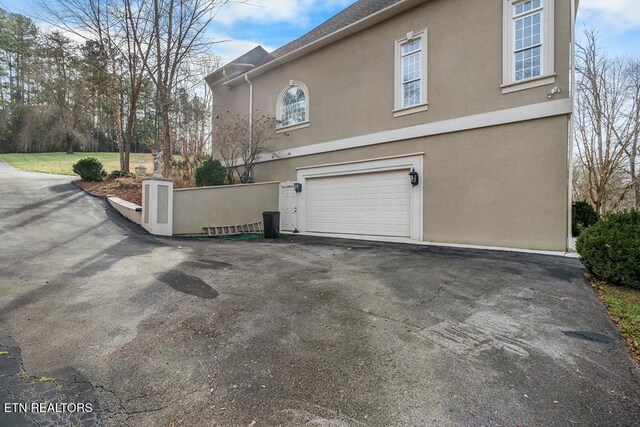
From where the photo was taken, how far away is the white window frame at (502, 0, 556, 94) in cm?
718

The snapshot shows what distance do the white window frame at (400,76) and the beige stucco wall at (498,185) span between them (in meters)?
0.91

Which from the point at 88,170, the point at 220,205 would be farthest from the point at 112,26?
the point at 220,205

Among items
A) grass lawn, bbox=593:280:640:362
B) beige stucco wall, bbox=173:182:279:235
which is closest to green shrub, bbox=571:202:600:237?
grass lawn, bbox=593:280:640:362

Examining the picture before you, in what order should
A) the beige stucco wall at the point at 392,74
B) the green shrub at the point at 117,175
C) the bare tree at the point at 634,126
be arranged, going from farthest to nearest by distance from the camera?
1. the green shrub at the point at 117,175
2. the bare tree at the point at 634,126
3. the beige stucco wall at the point at 392,74

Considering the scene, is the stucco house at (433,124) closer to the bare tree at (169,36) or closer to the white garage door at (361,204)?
the white garage door at (361,204)

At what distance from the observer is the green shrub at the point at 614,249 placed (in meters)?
4.52

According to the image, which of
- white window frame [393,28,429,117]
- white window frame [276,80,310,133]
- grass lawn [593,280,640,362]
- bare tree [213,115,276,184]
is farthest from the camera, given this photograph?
bare tree [213,115,276,184]

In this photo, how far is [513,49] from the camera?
767 cm

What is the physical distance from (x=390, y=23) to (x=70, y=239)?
10338 mm

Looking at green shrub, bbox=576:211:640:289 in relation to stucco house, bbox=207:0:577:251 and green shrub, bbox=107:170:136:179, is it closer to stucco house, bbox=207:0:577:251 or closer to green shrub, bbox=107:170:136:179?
stucco house, bbox=207:0:577:251

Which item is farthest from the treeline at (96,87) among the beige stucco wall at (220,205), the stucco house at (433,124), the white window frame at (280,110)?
the stucco house at (433,124)

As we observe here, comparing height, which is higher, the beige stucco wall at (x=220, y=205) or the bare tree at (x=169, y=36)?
the bare tree at (x=169, y=36)

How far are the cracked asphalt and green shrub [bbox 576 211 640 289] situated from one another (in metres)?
0.41

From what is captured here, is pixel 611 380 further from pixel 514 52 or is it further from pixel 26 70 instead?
pixel 26 70
